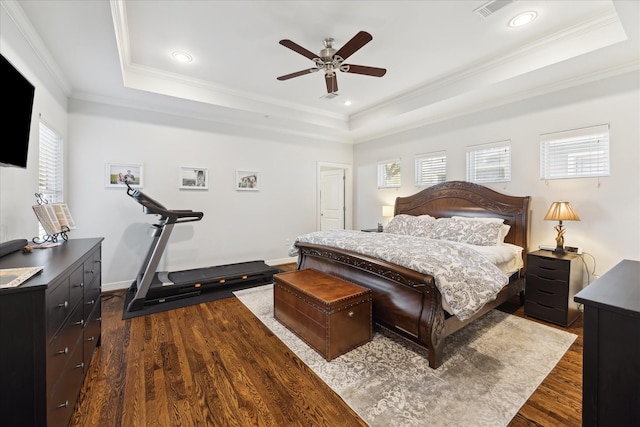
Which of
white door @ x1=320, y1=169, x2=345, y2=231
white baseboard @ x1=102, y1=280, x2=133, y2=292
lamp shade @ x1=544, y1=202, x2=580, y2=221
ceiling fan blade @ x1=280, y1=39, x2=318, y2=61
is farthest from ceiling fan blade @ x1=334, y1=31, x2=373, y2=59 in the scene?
white baseboard @ x1=102, y1=280, x2=133, y2=292

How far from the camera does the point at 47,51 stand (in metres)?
2.76

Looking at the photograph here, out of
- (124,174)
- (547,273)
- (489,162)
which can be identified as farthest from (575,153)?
(124,174)

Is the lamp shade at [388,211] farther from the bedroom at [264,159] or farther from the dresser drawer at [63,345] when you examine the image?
the dresser drawer at [63,345]

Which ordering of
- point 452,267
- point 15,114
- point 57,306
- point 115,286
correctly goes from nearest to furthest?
point 57,306
point 15,114
point 452,267
point 115,286

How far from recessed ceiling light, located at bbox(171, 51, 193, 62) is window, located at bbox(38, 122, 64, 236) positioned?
163 cm

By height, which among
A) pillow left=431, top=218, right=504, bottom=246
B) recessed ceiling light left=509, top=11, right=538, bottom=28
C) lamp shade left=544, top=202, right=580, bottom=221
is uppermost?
recessed ceiling light left=509, top=11, right=538, bottom=28

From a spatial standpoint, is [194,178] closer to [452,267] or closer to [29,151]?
[29,151]

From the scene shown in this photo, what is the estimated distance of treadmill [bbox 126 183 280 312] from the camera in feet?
11.5

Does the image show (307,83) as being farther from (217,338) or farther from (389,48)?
(217,338)

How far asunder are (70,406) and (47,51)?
129 inches

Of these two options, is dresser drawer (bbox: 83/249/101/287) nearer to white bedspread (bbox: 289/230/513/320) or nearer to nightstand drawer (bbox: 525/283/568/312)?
white bedspread (bbox: 289/230/513/320)

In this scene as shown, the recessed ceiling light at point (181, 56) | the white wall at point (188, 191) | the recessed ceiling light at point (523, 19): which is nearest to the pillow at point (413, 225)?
the white wall at point (188, 191)

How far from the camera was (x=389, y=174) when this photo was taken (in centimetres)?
600

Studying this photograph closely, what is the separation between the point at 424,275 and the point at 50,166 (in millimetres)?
4413
